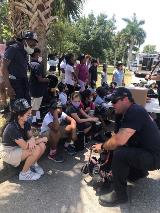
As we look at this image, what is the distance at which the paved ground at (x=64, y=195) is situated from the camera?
14.5ft

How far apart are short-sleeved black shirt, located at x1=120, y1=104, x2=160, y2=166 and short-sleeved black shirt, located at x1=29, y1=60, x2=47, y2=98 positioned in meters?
3.23

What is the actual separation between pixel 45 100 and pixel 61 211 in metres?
4.29

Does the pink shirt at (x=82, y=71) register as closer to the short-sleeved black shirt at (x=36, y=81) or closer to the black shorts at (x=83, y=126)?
the short-sleeved black shirt at (x=36, y=81)

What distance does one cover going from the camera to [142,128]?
177 inches

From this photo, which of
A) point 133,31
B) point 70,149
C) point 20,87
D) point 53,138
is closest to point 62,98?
point 20,87

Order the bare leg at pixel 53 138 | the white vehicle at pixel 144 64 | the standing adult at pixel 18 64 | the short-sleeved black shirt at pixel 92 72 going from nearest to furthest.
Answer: the bare leg at pixel 53 138 < the standing adult at pixel 18 64 < the short-sleeved black shirt at pixel 92 72 < the white vehicle at pixel 144 64

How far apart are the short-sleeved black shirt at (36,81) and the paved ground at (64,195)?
7.59 feet

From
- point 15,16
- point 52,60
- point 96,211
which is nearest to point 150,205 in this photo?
point 96,211

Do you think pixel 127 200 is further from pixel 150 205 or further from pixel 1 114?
pixel 1 114

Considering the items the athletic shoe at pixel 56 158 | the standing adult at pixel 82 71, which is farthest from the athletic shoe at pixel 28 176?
the standing adult at pixel 82 71

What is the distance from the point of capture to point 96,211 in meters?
4.40

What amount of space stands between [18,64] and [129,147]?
2.80 m

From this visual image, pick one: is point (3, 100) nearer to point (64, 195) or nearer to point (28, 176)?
point (28, 176)

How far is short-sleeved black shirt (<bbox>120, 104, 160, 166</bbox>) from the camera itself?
4414 mm
